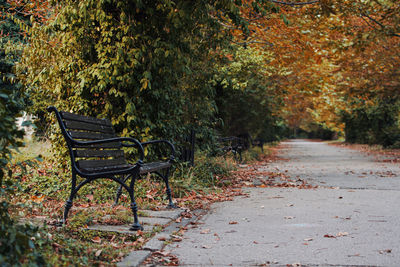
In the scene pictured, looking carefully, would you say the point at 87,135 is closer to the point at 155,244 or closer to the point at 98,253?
the point at 155,244

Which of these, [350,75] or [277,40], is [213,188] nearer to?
[277,40]

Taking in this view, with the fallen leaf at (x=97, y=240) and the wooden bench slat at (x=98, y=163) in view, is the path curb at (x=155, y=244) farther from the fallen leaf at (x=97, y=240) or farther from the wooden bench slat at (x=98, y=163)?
the wooden bench slat at (x=98, y=163)

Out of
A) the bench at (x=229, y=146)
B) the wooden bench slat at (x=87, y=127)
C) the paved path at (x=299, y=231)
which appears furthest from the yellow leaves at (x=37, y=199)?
the bench at (x=229, y=146)

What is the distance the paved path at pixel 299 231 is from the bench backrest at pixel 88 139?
52.6 inches

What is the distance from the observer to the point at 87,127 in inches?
222

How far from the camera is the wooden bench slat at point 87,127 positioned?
5.20 m

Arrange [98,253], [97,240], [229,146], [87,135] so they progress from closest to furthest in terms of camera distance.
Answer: [98,253]
[97,240]
[87,135]
[229,146]

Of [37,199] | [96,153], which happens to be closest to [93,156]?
[96,153]

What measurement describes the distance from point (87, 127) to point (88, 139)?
166 millimetres

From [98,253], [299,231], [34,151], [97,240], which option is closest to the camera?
[98,253]

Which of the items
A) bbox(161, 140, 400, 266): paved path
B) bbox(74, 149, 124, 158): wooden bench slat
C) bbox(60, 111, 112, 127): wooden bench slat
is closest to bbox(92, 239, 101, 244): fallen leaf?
bbox(161, 140, 400, 266): paved path

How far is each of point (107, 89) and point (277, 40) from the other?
9006 millimetres

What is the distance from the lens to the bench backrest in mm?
5035

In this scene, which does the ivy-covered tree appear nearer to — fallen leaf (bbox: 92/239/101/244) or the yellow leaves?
the yellow leaves
